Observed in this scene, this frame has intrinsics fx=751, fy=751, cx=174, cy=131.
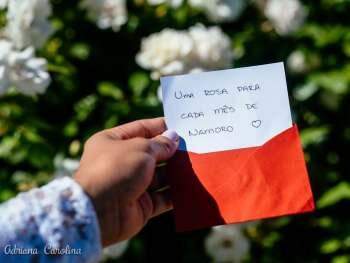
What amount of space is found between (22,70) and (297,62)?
95cm

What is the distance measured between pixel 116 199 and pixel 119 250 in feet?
3.29

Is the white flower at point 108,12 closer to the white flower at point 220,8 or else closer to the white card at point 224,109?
the white flower at point 220,8

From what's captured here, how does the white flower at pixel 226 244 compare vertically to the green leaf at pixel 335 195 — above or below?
below

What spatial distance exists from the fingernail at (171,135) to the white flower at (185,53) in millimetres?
819

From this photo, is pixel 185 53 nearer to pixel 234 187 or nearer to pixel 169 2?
pixel 169 2

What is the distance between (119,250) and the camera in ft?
7.58

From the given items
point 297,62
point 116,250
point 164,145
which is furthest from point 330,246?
point 164,145

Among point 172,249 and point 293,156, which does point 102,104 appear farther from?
point 293,156

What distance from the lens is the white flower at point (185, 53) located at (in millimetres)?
2264

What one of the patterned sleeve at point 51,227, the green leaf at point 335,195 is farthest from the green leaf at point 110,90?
the patterned sleeve at point 51,227

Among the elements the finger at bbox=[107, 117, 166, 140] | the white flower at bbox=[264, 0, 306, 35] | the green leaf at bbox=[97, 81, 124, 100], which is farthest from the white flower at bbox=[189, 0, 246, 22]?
the finger at bbox=[107, 117, 166, 140]

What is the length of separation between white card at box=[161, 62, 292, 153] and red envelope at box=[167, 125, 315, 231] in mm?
21

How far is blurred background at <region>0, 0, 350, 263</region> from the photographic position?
236 cm

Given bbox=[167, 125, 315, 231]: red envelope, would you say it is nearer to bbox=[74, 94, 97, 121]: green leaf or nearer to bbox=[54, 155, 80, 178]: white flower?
bbox=[54, 155, 80, 178]: white flower
